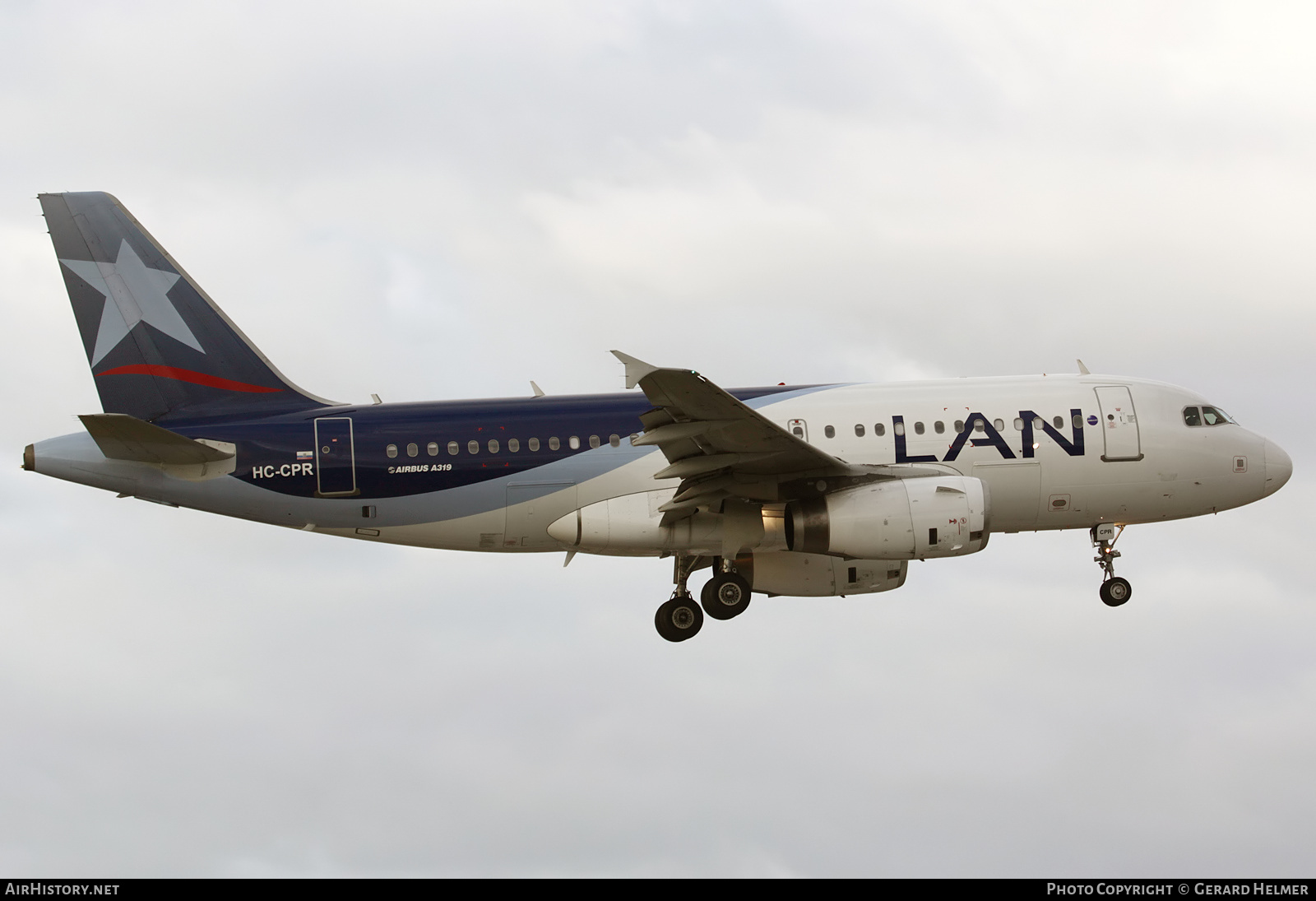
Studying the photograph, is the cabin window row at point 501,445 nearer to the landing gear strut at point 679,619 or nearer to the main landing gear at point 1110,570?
the landing gear strut at point 679,619

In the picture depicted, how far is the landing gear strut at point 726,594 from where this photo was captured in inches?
1203

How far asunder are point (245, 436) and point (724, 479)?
10282mm

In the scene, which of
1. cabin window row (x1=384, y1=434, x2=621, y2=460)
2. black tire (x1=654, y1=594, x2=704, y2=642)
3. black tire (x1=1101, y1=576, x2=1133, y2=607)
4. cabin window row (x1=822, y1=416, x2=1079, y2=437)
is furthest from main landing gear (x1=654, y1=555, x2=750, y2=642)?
black tire (x1=1101, y1=576, x2=1133, y2=607)

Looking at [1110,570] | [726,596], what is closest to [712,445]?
[726,596]

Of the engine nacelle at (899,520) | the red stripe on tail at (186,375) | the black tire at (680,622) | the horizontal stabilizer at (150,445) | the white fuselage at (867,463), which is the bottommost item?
the black tire at (680,622)

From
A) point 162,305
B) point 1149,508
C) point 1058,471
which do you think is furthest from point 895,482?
point 162,305

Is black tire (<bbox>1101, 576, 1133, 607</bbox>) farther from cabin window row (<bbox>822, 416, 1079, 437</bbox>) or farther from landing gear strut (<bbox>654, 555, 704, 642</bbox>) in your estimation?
landing gear strut (<bbox>654, 555, 704, 642</bbox>)

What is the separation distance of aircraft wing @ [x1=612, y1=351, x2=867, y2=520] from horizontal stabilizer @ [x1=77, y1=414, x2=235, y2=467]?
949 centimetres

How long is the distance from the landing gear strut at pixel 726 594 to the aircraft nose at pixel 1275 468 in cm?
1218

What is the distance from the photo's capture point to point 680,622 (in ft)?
102

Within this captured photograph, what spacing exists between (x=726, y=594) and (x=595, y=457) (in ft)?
13.7

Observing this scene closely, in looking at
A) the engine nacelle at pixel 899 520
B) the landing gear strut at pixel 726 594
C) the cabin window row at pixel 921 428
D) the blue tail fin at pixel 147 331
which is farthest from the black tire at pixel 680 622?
the blue tail fin at pixel 147 331

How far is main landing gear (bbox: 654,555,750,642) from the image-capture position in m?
30.6

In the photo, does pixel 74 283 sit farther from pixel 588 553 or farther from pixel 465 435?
pixel 588 553
